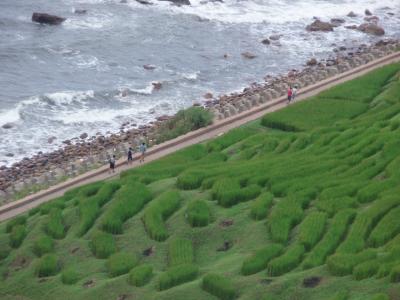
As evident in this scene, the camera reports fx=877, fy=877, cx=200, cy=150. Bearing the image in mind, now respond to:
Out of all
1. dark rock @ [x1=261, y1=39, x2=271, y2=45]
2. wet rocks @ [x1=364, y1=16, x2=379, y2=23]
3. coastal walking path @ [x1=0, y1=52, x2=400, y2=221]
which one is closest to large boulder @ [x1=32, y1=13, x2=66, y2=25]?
dark rock @ [x1=261, y1=39, x2=271, y2=45]

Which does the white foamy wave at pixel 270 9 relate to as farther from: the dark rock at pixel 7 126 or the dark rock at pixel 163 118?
the dark rock at pixel 7 126

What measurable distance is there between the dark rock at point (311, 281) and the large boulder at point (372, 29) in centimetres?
5146

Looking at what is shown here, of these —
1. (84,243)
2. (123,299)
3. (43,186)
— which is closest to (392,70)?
(43,186)

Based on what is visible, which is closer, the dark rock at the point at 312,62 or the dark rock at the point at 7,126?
the dark rock at the point at 7,126

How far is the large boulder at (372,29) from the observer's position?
72062mm

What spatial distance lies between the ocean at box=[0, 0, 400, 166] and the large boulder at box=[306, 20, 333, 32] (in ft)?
2.52

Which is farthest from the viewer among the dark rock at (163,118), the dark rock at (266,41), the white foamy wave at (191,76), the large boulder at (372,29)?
the large boulder at (372,29)

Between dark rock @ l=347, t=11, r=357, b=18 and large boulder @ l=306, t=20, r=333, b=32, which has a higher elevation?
→ dark rock @ l=347, t=11, r=357, b=18

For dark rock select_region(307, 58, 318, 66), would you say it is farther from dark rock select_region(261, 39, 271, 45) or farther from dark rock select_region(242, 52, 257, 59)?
dark rock select_region(261, 39, 271, 45)

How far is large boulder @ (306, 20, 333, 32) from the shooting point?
244ft

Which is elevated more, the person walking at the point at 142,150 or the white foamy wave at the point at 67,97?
the person walking at the point at 142,150

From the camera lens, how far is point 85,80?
61.3 metres

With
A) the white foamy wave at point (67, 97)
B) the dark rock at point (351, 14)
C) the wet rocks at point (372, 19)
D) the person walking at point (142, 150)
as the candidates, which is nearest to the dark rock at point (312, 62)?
the wet rocks at point (372, 19)

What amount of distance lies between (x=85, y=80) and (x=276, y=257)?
1501 inches
